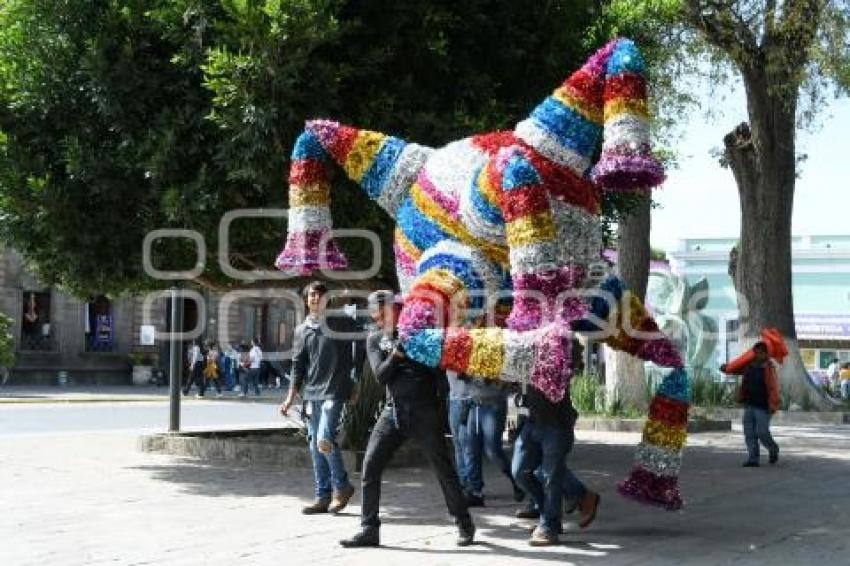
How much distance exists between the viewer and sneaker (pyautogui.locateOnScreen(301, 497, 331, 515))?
8883mm

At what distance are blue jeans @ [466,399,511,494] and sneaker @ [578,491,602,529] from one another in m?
1.55

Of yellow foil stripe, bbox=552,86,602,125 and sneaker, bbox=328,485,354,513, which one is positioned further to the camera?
sneaker, bbox=328,485,354,513

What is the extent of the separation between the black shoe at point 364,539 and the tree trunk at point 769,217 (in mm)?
17981

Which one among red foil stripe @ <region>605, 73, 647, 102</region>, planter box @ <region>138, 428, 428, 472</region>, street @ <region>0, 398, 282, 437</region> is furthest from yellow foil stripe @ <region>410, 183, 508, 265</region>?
Answer: street @ <region>0, 398, 282, 437</region>

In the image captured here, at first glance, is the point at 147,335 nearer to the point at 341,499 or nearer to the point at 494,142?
the point at 341,499

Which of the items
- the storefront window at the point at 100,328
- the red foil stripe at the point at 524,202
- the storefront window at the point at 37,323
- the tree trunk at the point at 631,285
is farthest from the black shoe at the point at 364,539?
the storefront window at the point at 100,328

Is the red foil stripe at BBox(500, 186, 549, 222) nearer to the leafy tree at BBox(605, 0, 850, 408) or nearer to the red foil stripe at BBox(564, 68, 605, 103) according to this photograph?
the red foil stripe at BBox(564, 68, 605, 103)

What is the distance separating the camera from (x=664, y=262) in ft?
160

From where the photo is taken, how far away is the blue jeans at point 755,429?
13.4 meters

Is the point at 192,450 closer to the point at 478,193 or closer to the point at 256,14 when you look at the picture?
the point at 256,14

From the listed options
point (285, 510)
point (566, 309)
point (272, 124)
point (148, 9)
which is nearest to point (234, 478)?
point (285, 510)

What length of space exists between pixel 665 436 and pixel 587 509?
0.87 meters

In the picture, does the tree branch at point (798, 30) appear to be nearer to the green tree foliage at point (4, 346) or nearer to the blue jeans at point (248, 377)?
the green tree foliage at point (4, 346)

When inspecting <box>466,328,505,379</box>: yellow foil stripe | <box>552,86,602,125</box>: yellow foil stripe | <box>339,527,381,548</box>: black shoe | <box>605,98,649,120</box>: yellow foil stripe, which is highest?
<box>552,86,602,125</box>: yellow foil stripe
